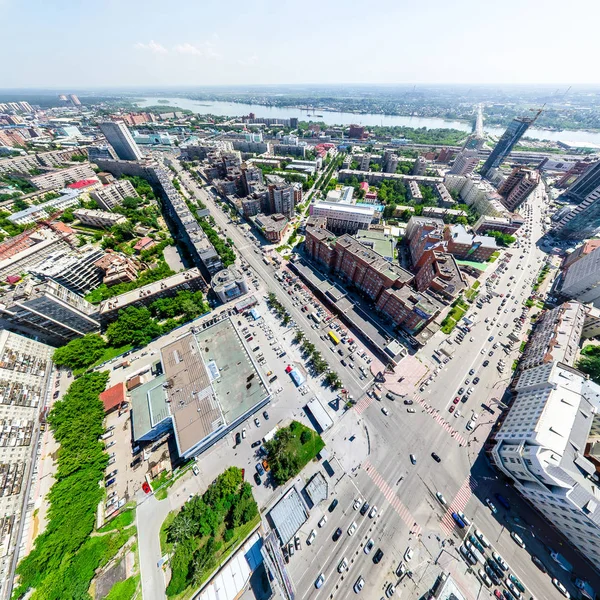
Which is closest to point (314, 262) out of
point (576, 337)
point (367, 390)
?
point (367, 390)

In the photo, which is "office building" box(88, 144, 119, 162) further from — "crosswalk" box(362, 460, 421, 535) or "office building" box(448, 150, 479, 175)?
"office building" box(448, 150, 479, 175)

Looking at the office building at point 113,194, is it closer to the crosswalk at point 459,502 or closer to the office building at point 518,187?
the crosswalk at point 459,502

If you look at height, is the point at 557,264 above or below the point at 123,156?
below

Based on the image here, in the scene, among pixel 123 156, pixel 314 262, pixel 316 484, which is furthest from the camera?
pixel 123 156

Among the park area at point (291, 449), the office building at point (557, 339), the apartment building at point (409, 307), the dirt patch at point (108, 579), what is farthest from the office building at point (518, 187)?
the dirt patch at point (108, 579)

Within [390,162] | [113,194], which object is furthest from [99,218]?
[390,162]

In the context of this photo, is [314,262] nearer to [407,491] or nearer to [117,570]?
[407,491]
